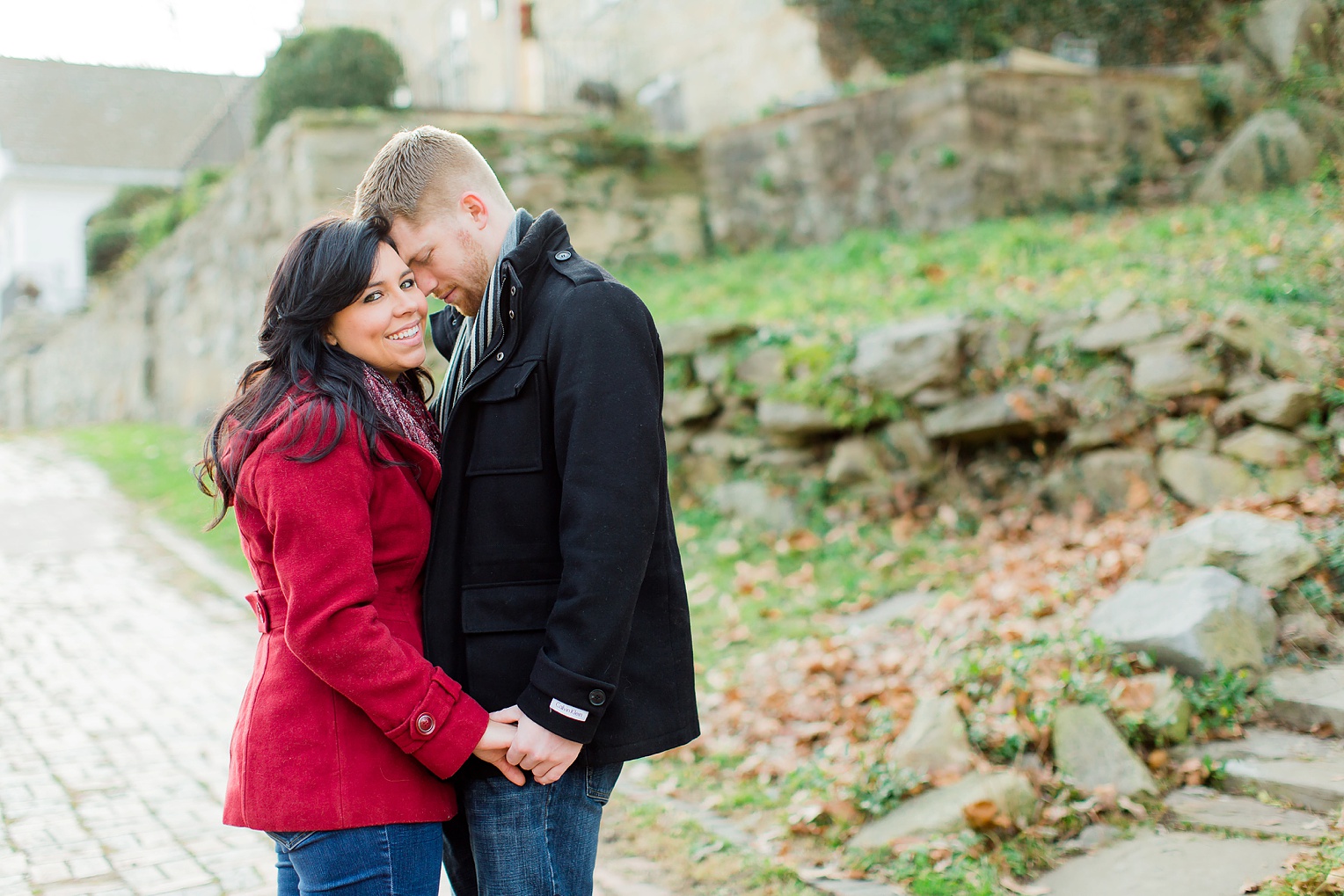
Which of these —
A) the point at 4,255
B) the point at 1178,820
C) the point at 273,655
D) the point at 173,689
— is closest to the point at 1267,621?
Result: the point at 1178,820

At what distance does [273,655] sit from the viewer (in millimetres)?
2025

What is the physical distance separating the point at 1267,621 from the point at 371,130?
9.04m

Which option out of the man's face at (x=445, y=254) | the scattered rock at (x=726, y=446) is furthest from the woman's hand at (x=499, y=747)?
the scattered rock at (x=726, y=446)

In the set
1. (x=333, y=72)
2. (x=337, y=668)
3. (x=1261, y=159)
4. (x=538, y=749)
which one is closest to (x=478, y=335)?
(x=337, y=668)

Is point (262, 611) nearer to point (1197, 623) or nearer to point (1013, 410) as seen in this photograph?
point (1197, 623)

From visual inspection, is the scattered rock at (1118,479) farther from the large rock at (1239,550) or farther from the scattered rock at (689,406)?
the scattered rock at (689,406)

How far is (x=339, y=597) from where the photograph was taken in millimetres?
1880

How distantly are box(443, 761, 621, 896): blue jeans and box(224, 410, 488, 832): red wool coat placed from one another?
8cm

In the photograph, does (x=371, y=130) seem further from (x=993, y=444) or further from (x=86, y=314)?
(x=86, y=314)

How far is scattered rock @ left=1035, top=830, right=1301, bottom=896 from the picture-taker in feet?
10.1

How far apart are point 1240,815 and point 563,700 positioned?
254 cm

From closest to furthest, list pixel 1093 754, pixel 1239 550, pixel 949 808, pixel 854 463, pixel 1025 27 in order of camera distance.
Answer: pixel 949 808 < pixel 1093 754 < pixel 1239 550 < pixel 854 463 < pixel 1025 27

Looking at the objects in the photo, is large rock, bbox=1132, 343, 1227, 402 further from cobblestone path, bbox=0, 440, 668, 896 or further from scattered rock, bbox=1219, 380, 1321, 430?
cobblestone path, bbox=0, 440, 668, 896

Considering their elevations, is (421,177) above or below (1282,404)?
above
